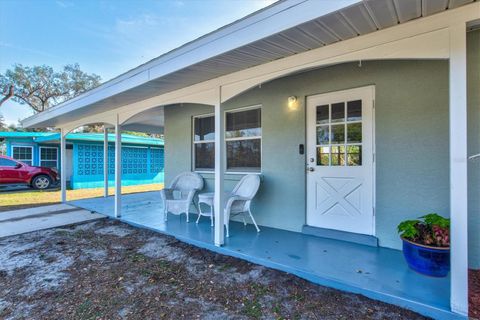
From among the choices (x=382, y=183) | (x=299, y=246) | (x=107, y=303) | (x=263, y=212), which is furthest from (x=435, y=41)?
(x=107, y=303)

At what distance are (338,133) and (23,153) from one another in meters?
14.1

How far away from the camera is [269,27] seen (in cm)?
229

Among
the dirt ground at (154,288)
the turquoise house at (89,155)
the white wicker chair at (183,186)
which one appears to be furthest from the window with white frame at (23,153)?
the white wicker chair at (183,186)

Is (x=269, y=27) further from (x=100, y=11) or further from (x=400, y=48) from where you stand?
(x=100, y=11)

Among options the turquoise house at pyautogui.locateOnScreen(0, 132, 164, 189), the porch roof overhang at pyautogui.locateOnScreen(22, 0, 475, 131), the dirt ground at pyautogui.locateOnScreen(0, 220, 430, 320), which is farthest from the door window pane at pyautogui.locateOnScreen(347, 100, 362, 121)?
the turquoise house at pyautogui.locateOnScreen(0, 132, 164, 189)

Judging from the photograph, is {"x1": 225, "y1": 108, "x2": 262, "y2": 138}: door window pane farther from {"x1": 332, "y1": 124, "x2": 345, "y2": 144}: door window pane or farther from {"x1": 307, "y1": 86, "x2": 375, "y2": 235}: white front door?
{"x1": 332, "y1": 124, "x2": 345, "y2": 144}: door window pane

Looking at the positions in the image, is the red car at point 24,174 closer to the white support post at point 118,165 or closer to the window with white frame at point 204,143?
the white support post at point 118,165

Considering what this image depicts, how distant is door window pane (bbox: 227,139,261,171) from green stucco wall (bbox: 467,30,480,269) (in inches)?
113

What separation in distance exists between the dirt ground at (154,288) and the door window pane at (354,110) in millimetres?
2298

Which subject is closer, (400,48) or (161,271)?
(400,48)

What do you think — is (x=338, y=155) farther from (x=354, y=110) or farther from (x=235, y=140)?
(x=235, y=140)

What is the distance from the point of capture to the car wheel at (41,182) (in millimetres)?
10111

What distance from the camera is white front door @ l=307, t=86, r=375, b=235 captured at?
346 cm

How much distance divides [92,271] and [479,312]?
3.78 m
